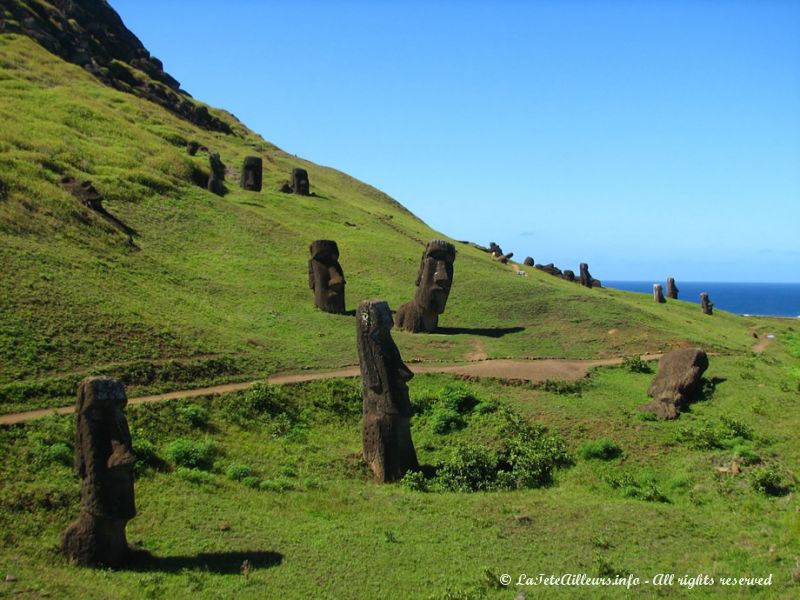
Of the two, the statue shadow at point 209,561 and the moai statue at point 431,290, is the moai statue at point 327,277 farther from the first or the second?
the statue shadow at point 209,561

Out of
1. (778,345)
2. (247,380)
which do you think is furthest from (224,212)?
(778,345)

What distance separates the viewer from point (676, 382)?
27.6 m

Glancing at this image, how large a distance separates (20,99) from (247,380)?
47.2 metres

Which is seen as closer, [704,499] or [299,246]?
[704,499]

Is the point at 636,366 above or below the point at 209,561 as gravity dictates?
above

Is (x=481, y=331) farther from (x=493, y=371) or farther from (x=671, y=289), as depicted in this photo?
(x=671, y=289)

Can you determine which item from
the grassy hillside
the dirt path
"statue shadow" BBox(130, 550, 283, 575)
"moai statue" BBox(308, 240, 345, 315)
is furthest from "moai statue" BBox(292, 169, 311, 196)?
"statue shadow" BBox(130, 550, 283, 575)

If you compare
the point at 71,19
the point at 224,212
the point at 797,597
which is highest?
the point at 71,19

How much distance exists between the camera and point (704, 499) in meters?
19.3

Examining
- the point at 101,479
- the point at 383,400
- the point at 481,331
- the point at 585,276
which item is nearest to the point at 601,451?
the point at 383,400

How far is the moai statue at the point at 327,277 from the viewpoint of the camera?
4056 cm

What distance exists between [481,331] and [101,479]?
1057 inches

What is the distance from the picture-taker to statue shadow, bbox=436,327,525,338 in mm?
38969

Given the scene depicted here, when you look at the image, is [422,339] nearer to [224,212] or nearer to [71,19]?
[224,212]
